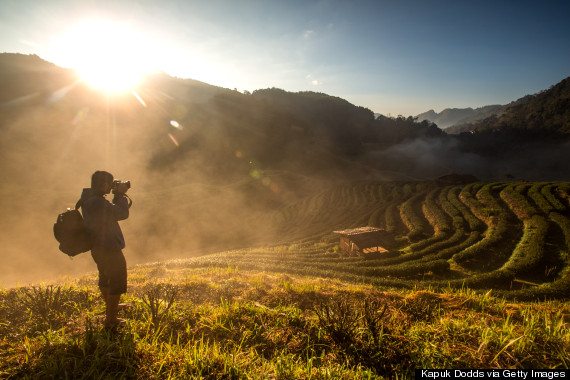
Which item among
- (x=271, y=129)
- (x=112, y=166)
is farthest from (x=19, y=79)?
(x=271, y=129)

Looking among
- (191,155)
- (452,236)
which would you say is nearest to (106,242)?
(452,236)

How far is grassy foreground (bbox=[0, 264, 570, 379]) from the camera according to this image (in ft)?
7.56

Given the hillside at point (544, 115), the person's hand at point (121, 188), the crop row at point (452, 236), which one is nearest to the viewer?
the person's hand at point (121, 188)

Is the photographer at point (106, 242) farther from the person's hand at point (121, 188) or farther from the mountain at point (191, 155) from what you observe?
the mountain at point (191, 155)

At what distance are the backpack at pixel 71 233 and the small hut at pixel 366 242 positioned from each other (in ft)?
69.3

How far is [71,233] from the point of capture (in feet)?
11.7

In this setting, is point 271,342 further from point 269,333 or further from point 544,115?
point 544,115

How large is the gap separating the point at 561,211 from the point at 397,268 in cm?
2115

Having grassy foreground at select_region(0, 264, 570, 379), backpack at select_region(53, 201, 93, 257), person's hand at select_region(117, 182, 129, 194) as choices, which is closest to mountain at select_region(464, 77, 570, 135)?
grassy foreground at select_region(0, 264, 570, 379)

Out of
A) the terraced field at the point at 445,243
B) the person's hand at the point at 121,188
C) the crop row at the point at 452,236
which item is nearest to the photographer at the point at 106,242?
the person's hand at the point at 121,188

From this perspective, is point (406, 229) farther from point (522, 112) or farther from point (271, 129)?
point (522, 112)

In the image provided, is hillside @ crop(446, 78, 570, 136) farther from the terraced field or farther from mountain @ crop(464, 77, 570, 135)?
the terraced field

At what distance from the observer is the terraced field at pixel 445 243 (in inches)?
634

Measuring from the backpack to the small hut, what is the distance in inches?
832
